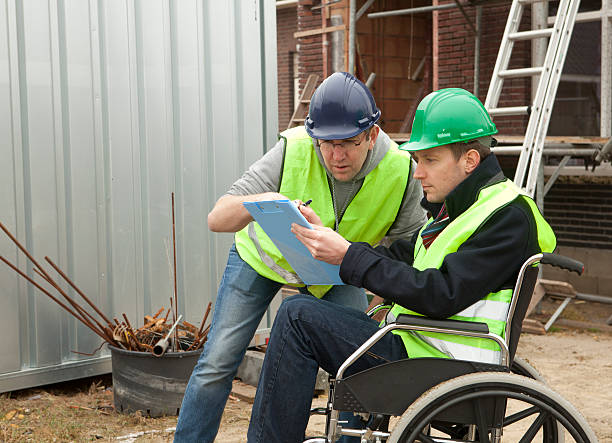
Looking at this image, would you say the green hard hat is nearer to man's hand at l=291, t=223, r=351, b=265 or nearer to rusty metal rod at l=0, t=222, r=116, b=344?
man's hand at l=291, t=223, r=351, b=265

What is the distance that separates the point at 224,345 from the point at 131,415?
5.32 ft

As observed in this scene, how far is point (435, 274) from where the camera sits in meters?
2.53

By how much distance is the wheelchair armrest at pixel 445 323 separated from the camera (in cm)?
251

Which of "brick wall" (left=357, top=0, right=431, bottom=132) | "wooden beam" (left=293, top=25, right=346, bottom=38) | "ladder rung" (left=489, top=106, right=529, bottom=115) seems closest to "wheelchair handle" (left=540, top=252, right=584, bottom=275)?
"ladder rung" (left=489, top=106, right=529, bottom=115)

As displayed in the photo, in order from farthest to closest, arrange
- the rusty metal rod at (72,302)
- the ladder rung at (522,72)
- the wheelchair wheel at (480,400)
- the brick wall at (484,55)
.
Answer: the brick wall at (484,55), the ladder rung at (522,72), the rusty metal rod at (72,302), the wheelchair wheel at (480,400)

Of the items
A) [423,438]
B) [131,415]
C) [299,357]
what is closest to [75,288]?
[131,415]

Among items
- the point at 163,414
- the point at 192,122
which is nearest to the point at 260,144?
the point at 192,122

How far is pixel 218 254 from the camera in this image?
5652mm

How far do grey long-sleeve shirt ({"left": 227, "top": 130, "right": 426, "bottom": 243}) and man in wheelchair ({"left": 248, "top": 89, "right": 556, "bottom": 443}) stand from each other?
51 centimetres

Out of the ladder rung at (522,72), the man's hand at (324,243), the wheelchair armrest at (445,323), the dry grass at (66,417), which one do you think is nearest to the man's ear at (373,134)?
the man's hand at (324,243)

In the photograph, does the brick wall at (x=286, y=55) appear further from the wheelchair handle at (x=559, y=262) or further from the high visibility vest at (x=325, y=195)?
the wheelchair handle at (x=559, y=262)

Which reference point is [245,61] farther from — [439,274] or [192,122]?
[439,274]

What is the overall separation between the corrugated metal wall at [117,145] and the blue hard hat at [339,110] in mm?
2522

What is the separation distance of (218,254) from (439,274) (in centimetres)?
→ 330
